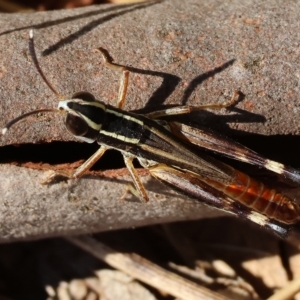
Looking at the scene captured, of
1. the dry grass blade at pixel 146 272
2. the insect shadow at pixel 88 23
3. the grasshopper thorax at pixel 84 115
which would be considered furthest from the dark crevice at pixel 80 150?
the dry grass blade at pixel 146 272

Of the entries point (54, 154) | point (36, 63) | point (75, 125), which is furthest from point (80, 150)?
point (36, 63)

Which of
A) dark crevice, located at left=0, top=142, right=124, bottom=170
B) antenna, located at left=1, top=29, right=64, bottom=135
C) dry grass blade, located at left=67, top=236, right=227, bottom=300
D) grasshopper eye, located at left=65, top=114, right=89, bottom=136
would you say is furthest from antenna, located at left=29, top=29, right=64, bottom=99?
dry grass blade, located at left=67, top=236, right=227, bottom=300

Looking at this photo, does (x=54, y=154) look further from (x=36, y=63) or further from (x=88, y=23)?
(x=88, y=23)

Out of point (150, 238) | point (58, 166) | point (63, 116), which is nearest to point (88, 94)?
point (63, 116)

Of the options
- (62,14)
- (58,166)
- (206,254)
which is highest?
(62,14)

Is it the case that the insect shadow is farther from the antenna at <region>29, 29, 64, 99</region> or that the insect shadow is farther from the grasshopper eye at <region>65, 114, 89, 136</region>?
the grasshopper eye at <region>65, 114, 89, 136</region>

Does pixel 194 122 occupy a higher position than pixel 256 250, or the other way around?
pixel 194 122

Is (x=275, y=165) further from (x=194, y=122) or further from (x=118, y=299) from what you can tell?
(x=118, y=299)

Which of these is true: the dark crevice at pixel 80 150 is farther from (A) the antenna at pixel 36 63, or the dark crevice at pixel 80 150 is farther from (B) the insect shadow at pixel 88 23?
(B) the insect shadow at pixel 88 23
